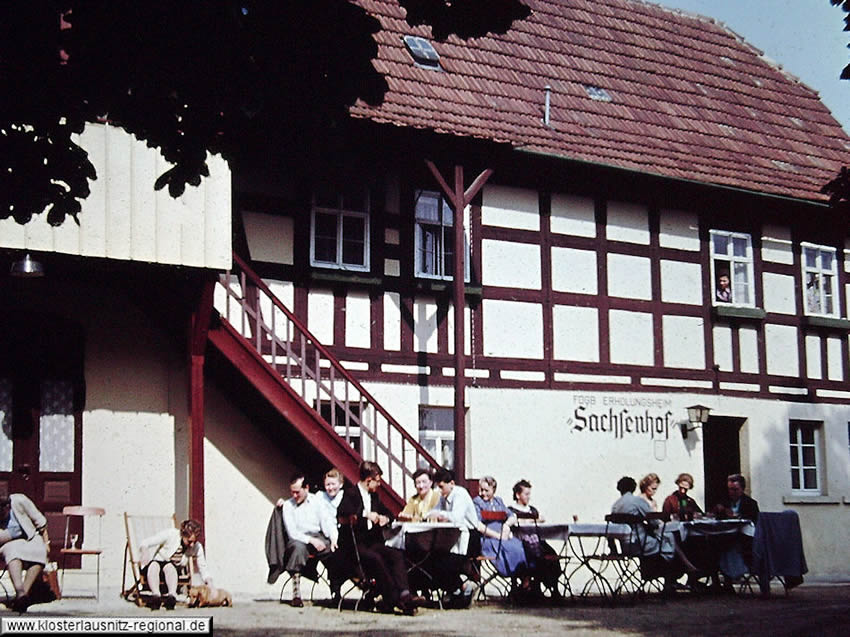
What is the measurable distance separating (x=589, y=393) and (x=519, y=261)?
206 centimetres

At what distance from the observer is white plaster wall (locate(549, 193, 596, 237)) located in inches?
800

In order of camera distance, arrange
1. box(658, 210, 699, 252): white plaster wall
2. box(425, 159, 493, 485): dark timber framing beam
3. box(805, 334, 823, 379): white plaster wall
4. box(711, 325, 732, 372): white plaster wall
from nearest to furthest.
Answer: box(425, 159, 493, 485): dark timber framing beam < box(658, 210, 699, 252): white plaster wall < box(711, 325, 732, 372): white plaster wall < box(805, 334, 823, 379): white plaster wall

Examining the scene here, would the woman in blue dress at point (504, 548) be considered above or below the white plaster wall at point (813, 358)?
below

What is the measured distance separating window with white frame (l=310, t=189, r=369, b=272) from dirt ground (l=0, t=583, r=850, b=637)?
4516 millimetres

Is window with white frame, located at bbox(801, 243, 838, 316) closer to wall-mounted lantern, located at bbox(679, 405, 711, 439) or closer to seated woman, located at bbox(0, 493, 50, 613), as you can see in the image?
wall-mounted lantern, located at bbox(679, 405, 711, 439)

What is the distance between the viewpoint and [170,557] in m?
13.9

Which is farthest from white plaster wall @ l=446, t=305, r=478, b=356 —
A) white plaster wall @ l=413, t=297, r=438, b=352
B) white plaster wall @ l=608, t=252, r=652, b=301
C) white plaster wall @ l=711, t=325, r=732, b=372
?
white plaster wall @ l=711, t=325, r=732, b=372

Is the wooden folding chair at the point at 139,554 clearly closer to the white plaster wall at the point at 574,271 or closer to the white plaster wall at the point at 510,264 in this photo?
the white plaster wall at the point at 510,264

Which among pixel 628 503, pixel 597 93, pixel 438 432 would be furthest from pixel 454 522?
pixel 597 93

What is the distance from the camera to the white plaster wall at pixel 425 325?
18.6m

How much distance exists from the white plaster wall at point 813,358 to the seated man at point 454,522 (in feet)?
31.8

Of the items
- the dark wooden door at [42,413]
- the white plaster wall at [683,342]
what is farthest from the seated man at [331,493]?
the white plaster wall at [683,342]

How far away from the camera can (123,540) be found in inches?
633

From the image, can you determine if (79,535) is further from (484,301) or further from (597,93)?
(597,93)
